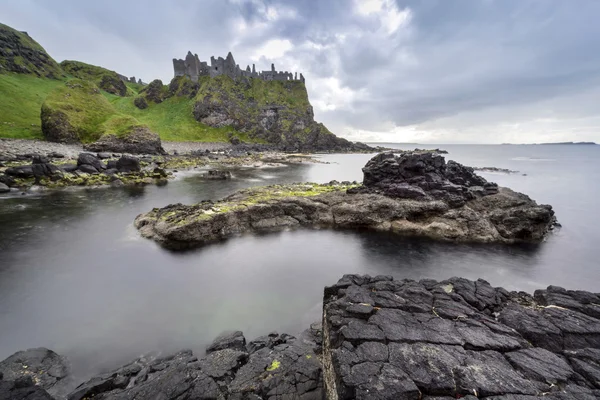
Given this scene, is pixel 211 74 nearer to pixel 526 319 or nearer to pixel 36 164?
pixel 36 164

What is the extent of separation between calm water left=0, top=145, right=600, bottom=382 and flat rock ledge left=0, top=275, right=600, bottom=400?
1988mm

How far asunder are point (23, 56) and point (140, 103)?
44.3 metres

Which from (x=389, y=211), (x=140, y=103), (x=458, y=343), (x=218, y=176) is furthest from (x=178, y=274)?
(x=140, y=103)

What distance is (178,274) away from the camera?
17703 millimetres

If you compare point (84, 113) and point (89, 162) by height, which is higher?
point (84, 113)

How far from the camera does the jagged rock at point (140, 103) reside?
459 ft

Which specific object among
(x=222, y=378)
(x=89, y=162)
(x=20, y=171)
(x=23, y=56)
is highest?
(x=23, y=56)

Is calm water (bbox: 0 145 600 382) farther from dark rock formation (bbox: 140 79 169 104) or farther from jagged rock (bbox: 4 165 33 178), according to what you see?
dark rock formation (bbox: 140 79 169 104)

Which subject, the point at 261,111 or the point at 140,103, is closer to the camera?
the point at 140,103

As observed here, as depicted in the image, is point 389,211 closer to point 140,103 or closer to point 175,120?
point 175,120

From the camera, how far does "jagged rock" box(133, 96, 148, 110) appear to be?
459ft

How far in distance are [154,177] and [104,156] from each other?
74.1 ft

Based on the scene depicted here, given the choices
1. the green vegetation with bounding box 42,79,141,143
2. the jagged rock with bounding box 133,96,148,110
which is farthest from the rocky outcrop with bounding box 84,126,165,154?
the jagged rock with bounding box 133,96,148,110

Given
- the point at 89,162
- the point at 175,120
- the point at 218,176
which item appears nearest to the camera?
the point at 89,162
